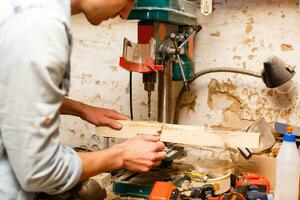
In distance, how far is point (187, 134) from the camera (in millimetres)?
1274

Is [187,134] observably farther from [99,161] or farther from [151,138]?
Answer: [99,161]

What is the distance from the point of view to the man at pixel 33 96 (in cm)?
82

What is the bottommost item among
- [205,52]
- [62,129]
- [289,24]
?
[62,129]

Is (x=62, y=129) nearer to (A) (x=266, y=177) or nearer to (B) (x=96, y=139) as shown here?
(B) (x=96, y=139)

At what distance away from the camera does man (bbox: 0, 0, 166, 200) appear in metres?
0.82

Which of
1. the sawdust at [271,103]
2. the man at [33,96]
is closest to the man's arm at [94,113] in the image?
the man at [33,96]

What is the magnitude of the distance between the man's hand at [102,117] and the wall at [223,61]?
436mm

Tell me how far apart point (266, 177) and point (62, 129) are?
3.61 feet

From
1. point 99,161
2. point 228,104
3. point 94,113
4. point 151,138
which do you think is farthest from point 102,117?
point 228,104

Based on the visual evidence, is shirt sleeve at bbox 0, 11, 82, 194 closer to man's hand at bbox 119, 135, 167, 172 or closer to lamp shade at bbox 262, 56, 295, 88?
man's hand at bbox 119, 135, 167, 172

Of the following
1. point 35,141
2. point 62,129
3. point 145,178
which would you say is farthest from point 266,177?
point 62,129

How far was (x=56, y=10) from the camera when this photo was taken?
881 millimetres

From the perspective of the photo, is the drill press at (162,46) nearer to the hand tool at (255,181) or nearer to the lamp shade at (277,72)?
the lamp shade at (277,72)

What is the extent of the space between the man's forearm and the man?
1.3 inches
